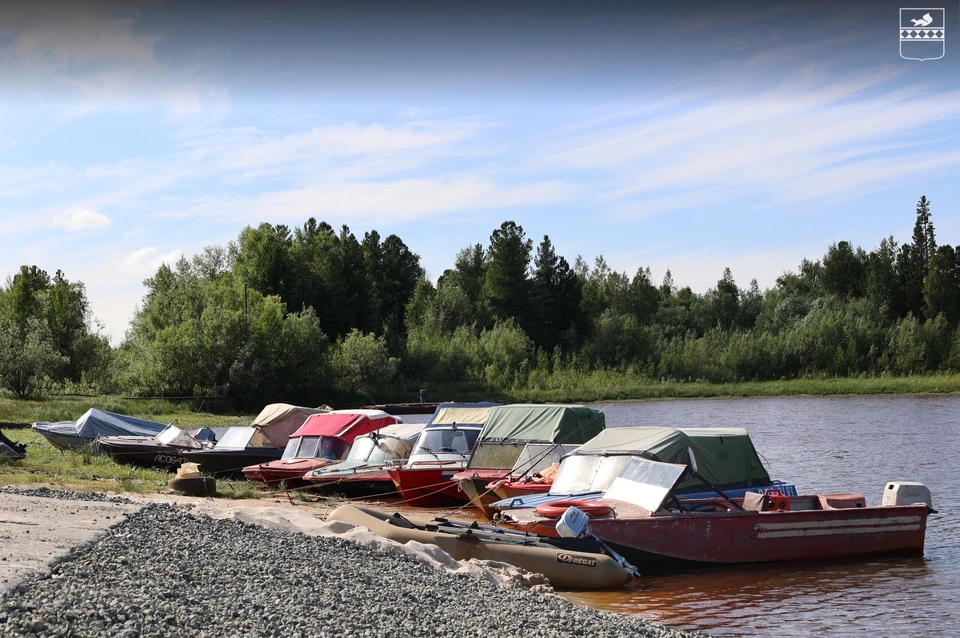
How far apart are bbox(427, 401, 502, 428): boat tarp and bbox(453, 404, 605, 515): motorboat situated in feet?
4.89

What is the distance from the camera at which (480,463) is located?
24.1m

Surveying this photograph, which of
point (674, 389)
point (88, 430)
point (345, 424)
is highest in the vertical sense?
point (345, 424)

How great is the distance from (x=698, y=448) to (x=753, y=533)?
2.93 metres

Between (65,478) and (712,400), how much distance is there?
6242cm

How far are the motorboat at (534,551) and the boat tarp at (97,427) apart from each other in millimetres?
18221

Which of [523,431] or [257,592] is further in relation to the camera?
[523,431]

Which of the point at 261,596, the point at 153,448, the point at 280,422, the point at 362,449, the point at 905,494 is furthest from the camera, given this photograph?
the point at 280,422

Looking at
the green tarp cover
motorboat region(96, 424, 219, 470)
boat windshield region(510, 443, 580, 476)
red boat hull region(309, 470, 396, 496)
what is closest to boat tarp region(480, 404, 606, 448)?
the green tarp cover

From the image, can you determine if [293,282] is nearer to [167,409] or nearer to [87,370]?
[87,370]

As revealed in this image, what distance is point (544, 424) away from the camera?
79.8 ft

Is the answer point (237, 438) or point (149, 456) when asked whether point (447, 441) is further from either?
point (149, 456)

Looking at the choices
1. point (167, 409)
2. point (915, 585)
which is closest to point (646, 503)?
point (915, 585)

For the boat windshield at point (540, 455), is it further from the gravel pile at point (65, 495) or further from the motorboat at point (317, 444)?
the gravel pile at point (65, 495)

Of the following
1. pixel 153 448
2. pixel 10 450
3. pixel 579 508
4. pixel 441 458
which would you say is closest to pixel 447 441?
pixel 441 458
